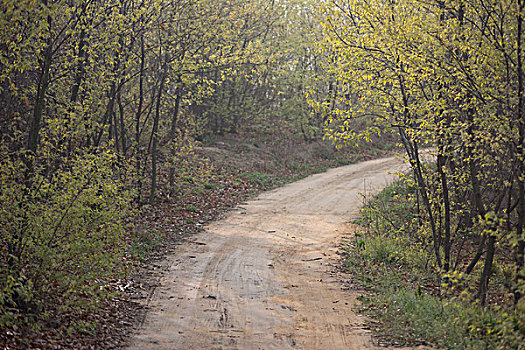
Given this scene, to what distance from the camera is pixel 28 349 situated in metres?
5.55

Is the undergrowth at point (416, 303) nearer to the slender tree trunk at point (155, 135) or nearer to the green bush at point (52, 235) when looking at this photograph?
the green bush at point (52, 235)

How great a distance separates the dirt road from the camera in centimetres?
677

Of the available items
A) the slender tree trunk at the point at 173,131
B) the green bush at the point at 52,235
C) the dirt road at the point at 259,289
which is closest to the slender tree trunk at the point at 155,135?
the slender tree trunk at the point at 173,131

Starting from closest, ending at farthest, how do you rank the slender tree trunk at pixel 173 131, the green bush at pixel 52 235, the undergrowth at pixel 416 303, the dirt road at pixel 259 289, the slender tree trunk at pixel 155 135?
the undergrowth at pixel 416 303 → the green bush at pixel 52 235 → the dirt road at pixel 259 289 → the slender tree trunk at pixel 155 135 → the slender tree trunk at pixel 173 131

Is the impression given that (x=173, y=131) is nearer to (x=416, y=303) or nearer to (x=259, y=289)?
(x=259, y=289)

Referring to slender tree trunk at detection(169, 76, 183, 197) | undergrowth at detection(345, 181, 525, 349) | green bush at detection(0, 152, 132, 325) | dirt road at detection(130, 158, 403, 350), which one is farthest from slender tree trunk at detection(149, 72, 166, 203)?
green bush at detection(0, 152, 132, 325)

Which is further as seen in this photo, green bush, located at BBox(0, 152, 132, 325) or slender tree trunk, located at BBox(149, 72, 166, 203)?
slender tree trunk, located at BBox(149, 72, 166, 203)

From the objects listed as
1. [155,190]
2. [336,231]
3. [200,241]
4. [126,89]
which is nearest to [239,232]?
[200,241]

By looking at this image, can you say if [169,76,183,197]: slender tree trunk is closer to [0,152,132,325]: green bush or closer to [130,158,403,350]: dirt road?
[130,158,403,350]: dirt road

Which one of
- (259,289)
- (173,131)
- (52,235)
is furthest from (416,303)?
(173,131)

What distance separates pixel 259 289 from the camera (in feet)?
29.7

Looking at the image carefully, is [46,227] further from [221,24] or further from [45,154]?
[221,24]

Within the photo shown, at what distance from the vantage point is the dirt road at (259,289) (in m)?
6.77

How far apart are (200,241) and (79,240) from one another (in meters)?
5.91
